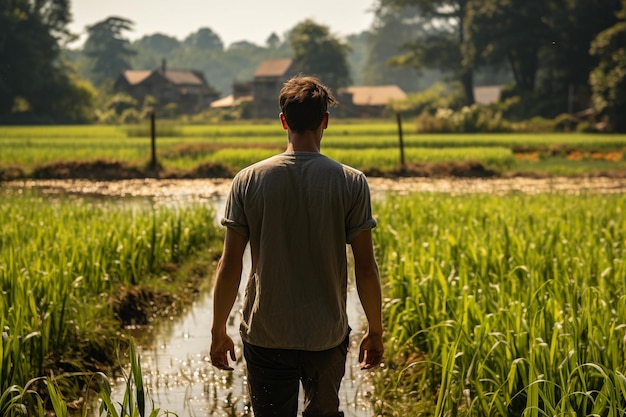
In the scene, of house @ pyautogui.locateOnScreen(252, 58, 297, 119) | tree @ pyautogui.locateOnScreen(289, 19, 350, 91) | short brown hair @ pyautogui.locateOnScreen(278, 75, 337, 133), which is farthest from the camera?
house @ pyautogui.locateOnScreen(252, 58, 297, 119)

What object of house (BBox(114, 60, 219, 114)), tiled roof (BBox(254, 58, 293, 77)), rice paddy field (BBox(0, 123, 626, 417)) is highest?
tiled roof (BBox(254, 58, 293, 77))

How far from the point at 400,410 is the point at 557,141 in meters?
27.0

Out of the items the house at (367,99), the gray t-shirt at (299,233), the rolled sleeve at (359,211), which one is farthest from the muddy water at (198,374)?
the house at (367,99)

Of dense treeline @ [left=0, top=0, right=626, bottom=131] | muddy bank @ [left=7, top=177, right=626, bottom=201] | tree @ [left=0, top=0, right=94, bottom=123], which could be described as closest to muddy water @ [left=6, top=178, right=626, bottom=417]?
muddy bank @ [left=7, top=177, right=626, bottom=201]

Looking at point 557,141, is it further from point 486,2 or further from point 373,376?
point 373,376

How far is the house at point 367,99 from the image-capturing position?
65.6 m

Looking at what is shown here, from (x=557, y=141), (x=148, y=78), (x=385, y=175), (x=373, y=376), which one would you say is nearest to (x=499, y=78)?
(x=148, y=78)

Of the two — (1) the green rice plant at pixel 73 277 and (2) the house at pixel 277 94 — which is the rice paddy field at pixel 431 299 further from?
(2) the house at pixel 277 94

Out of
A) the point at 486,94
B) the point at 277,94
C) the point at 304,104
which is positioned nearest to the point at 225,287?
the point at 304,104

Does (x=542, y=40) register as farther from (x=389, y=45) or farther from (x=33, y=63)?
(x=389, y=45)

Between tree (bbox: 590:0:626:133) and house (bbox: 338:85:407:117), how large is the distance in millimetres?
25897

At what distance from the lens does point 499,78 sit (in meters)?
86.4

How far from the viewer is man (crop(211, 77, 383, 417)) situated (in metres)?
3.14

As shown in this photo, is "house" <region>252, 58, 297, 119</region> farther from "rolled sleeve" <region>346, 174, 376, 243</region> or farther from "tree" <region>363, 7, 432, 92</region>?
"rolled sleeve" <region>346, 174, 376, 243</region>
